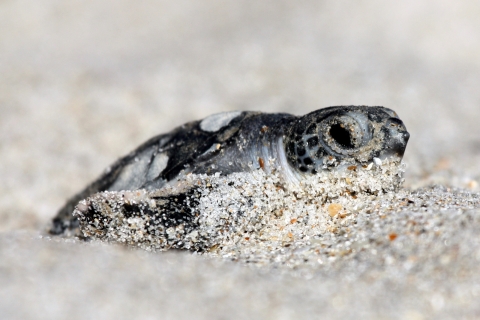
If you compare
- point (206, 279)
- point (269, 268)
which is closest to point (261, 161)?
point (269, 268)

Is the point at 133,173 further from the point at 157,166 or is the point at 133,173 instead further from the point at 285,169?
the point at 285,169

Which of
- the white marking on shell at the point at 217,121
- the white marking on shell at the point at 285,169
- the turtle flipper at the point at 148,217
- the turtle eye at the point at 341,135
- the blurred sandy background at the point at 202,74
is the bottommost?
the turtle flipper at the point at 148,217

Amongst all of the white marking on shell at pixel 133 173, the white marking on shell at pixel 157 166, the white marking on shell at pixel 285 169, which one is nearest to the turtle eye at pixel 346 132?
the white marking on shell at pixel 285 169

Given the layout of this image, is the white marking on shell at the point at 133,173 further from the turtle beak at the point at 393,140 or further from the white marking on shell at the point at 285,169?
the turtle beak at the point at 393,140

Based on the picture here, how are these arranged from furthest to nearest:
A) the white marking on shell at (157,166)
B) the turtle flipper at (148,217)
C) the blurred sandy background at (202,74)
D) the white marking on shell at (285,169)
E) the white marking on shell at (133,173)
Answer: the blurred sandy background at (202,74), the white marking on shell at (133,173), the white marking on shell at (157,166), the white marking on shell at (285,169), the turtle flipper at (148,217)

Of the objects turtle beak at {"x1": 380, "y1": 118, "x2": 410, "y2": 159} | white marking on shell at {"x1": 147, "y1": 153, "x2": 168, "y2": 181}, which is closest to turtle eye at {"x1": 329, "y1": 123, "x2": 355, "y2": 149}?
turtle beak at {"x1": 380, "y1": 118, "x2": 410, "y2": 159}

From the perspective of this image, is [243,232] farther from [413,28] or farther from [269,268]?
[413,28]

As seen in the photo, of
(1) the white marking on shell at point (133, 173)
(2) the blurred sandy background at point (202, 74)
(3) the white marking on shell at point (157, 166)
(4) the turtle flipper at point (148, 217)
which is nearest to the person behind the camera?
(4) the turtle flipper at point (148, 217)

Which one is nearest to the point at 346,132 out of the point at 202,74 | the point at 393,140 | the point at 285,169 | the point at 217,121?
the point at 393,140
